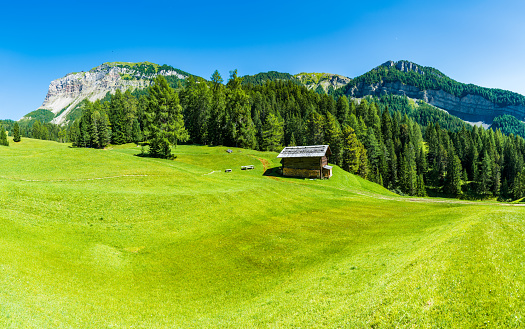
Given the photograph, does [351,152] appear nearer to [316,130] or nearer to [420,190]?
[316,130]

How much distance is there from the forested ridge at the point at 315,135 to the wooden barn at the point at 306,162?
33028 millimetres

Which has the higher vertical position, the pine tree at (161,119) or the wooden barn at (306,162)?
the pine tree at (161,119)

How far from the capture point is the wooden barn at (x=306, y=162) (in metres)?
63.2

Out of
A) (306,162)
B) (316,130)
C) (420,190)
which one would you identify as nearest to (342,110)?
(316,130)

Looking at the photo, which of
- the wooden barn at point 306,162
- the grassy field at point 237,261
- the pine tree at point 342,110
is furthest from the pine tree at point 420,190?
the grassy field at point 237,261

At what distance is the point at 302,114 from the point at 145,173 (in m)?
122

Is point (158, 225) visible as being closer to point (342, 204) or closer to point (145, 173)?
point (145, 173)

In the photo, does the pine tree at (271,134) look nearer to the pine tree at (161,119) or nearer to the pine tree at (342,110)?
the pine tree at (342,110)

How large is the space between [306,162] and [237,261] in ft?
157

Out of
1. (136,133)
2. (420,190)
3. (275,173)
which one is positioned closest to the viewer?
(275,173)

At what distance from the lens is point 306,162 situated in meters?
65.2

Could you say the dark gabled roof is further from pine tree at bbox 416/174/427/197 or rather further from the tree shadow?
pine tree at bbox 416/174/427/197

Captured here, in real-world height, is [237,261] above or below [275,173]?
below

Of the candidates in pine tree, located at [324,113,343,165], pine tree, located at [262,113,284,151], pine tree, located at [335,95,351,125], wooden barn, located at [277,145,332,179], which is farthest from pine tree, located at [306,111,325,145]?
wooden barn, located at [277,145,332,179]
